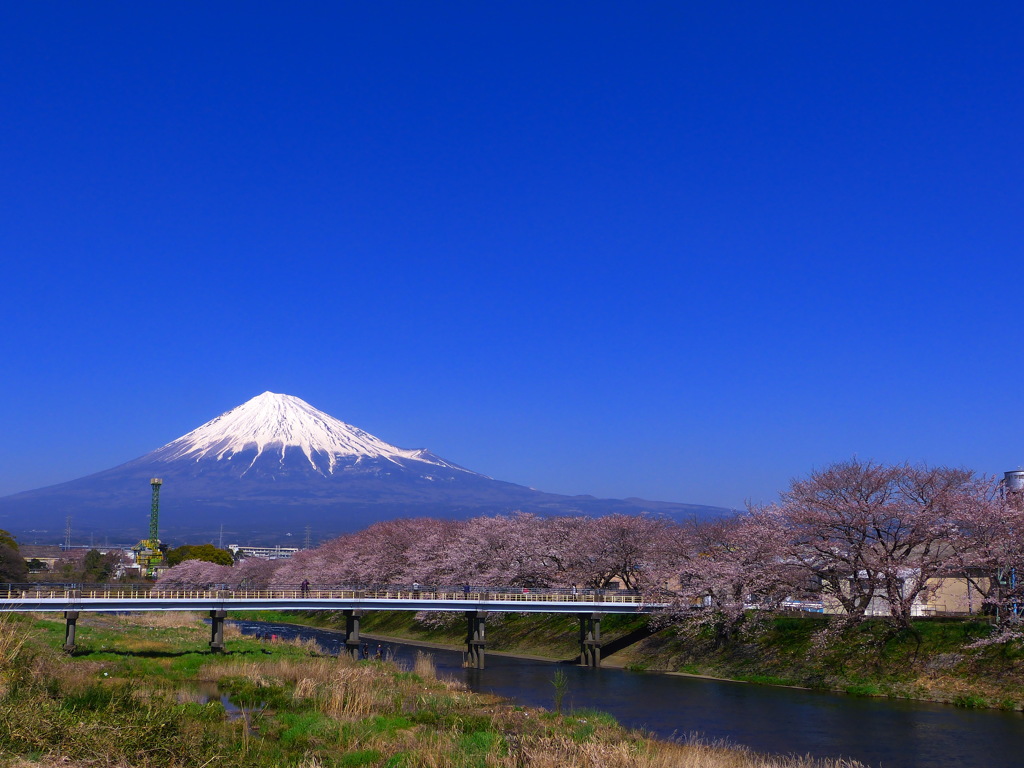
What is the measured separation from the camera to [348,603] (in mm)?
51844

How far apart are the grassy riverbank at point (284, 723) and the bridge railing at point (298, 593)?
791 centimetres

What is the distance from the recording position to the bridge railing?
4766cm

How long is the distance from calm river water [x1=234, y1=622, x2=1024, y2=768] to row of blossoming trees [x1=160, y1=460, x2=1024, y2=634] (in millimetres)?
5986

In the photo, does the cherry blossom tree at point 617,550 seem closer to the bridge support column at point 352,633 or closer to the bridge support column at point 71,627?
the bridge support column at point 352,633

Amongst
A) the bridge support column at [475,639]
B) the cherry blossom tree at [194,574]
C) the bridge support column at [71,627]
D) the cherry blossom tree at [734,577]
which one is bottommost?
the cherry blossom tree at [194,574]

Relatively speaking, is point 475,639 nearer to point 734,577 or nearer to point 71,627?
point 734,577

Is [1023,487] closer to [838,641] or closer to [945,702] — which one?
[838,641]

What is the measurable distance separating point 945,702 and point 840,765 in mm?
16213

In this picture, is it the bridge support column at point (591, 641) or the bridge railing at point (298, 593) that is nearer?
the bridge railing at point (298, 593)

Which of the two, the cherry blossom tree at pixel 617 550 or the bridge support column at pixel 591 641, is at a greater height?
the cherry blossom tree at pixel 617 550

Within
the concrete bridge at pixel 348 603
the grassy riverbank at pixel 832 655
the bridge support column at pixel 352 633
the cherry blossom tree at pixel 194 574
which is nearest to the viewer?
the grassy riverbank at pixel 832 655

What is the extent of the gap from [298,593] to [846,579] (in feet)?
102

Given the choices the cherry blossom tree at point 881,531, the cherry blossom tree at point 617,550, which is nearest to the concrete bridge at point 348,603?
the cherry blossom tree at point 617,550

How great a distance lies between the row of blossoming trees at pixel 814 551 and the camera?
1612 inches
